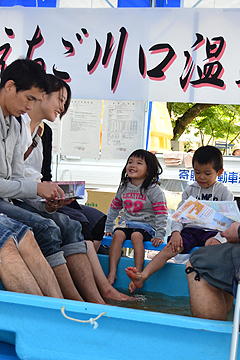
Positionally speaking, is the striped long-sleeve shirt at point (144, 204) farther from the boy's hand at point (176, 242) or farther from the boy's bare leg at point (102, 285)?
the boy's bare leg at point (102, 285)

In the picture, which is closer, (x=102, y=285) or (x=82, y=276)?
Result: (x=82, y=276)

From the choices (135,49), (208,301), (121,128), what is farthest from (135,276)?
(121,128)

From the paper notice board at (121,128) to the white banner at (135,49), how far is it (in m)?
0.90

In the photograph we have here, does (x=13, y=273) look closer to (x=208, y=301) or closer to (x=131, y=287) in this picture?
(x=208, y=301)

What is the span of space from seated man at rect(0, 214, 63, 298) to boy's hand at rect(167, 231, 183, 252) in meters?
0.79

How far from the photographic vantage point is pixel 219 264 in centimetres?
136

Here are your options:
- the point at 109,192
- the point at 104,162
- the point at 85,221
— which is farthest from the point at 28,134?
the point at 104,162

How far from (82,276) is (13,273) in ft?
1.62

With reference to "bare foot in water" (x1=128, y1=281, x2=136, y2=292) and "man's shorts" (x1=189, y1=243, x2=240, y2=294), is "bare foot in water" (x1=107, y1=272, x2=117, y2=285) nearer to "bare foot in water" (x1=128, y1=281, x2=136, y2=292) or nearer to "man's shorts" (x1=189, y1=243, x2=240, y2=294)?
"bare foot in water" (x1=128, y1=281, x2=136, y2=292)

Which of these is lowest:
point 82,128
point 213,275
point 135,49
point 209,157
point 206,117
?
point 213,275

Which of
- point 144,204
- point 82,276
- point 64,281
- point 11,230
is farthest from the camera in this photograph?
point 144,204

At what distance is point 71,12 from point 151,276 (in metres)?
2.30

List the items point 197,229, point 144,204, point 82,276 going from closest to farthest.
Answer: point 82,276, point 197,229, point 144,204

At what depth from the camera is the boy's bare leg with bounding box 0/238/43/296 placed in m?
1.43
